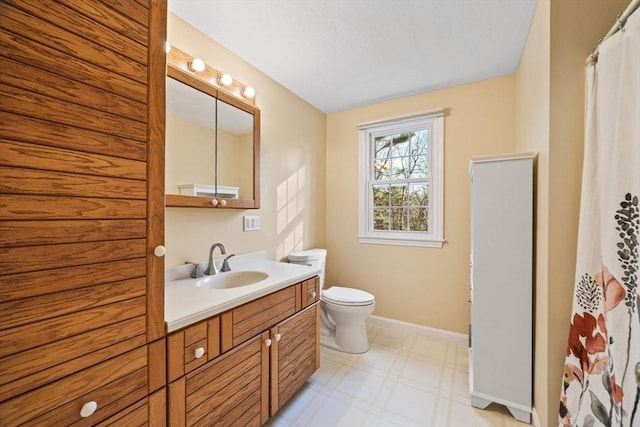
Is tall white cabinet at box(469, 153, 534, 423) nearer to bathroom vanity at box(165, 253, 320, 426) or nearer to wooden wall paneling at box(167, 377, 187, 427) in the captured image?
bathroom vanity at box(165, 253, 320, 426)

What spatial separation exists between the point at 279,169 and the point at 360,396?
1.87 meters

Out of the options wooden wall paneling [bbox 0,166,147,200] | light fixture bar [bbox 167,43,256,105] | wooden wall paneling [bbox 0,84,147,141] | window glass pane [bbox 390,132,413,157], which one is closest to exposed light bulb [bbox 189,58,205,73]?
light fixture bar [bbox 167,43,256,105]

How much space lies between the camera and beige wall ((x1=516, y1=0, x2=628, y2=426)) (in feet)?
3.87

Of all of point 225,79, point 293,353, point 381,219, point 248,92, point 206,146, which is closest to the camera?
point 293,353

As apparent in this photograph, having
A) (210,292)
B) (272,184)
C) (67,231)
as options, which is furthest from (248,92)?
(67,231)

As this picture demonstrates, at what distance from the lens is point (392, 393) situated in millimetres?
1757

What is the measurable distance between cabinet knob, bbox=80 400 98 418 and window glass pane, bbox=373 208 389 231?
251 cm

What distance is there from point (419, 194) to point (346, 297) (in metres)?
1.29

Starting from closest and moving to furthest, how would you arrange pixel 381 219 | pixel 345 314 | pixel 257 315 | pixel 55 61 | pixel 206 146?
pixel 55 61 → pixel 257 315 → pixel 206 146 → pixel 345 314 → pixel 381 219

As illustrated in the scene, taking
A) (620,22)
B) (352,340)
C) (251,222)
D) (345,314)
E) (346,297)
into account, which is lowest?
(352,340)

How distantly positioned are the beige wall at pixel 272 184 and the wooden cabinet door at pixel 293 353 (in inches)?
27.5

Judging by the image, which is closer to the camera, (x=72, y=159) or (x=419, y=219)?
(x=72, y=159)

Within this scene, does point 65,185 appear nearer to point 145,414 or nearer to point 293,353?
point 145,414

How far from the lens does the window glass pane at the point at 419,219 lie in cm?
260
